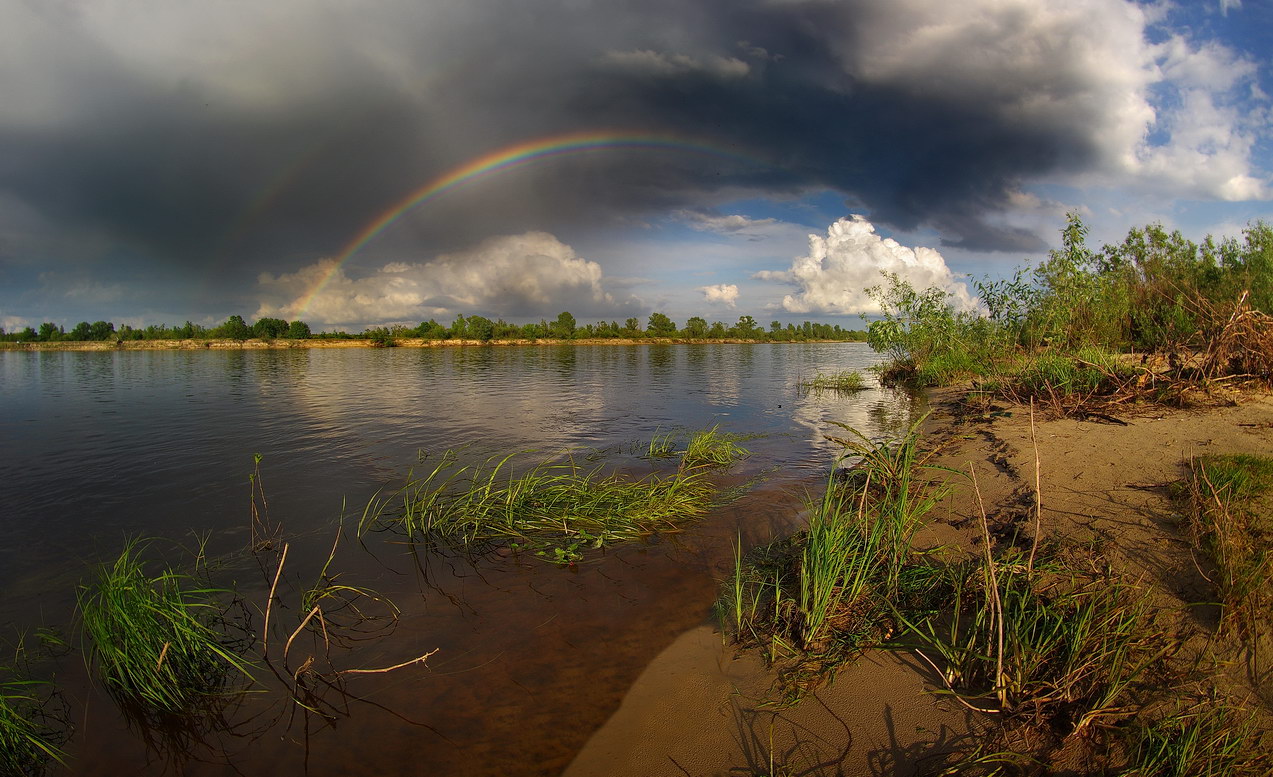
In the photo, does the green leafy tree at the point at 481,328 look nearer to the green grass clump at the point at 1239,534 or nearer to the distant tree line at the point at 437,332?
the distant tree line at the point at 437,332

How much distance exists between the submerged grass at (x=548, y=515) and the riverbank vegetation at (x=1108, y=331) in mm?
6852

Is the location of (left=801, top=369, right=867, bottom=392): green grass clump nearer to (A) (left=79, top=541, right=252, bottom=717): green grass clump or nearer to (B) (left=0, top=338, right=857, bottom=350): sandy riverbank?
(A) (left=79, top=541, right=252, bottom=717): green grass clump

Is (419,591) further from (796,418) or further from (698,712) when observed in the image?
(796,418)

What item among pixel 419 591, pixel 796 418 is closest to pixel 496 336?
pixel 796 418

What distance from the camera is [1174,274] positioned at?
23516 mm

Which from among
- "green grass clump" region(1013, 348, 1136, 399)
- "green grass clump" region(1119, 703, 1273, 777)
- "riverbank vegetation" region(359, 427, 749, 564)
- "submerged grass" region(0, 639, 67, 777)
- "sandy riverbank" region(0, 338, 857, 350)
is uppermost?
"sandy riverbank" region(0, 338, 857, 350)

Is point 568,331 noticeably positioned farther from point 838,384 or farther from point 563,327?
point 838,384

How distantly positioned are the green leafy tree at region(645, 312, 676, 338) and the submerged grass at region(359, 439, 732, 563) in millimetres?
132477

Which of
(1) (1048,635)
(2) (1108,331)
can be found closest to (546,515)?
(1) (1048,635)

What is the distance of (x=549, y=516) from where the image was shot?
27.1ft

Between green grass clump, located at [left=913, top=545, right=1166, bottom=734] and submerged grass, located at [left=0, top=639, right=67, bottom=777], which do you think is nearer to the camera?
green grass clump, located at [left=913, top=545, right=1166, bottom=734]

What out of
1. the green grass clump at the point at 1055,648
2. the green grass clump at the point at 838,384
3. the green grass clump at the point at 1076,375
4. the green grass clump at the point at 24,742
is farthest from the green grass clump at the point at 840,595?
the green grass clump at the point at 838,384

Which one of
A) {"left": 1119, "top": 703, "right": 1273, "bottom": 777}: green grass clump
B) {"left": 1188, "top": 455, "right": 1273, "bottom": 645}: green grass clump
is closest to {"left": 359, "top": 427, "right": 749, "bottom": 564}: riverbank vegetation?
{"left": 1119, "top": 703, "right": 1273, "bottom": 777}: green grass clump

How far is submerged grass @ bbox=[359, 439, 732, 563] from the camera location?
7895 mm
